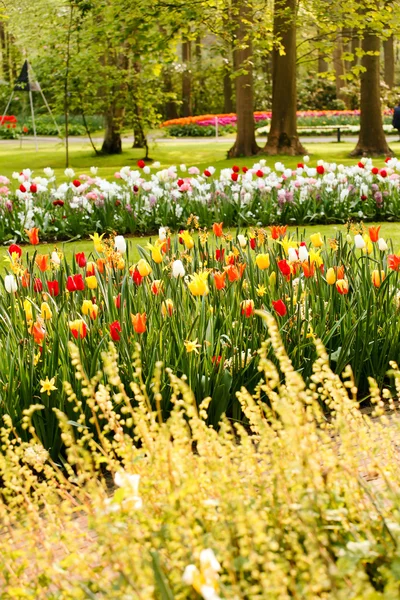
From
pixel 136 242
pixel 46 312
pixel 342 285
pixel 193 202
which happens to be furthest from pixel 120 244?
pixel 193 202

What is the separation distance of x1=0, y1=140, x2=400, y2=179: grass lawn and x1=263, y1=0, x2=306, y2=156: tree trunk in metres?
0.54

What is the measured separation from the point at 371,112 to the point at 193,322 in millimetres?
16444

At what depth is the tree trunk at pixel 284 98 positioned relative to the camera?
709 inches

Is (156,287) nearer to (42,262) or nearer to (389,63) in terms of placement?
(42,262)

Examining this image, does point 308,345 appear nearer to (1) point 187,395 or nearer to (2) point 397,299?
(2) point 397,299

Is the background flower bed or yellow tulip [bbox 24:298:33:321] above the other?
yellow tulip [bbox 24:298:33:321]

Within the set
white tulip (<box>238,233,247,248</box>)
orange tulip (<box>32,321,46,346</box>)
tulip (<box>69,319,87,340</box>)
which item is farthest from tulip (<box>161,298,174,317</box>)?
white tulip (<box>238,233,247,248</box>)

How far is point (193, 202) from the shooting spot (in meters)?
9.96

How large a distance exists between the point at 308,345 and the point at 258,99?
35.6 meters

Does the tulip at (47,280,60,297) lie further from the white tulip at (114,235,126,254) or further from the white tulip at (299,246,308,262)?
the white tulip at (299,246,308,262)

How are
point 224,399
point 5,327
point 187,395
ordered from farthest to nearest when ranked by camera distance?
1. point 5,327
2. point 224,399
3. point 187,395

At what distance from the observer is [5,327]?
417 centimetres

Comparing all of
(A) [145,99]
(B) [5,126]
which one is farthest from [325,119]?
(A) [145,99]

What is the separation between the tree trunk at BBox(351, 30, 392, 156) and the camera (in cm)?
1897
